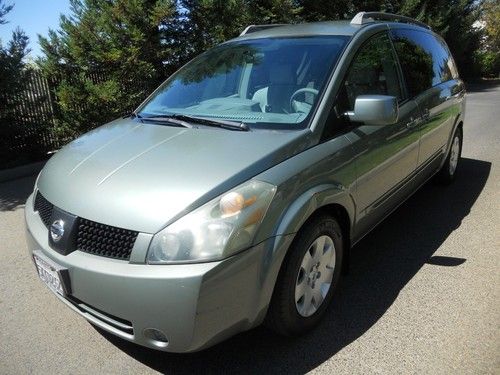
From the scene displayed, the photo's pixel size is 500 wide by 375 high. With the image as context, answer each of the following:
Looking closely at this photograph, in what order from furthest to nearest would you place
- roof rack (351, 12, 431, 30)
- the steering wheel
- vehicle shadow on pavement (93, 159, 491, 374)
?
roof rack (351, 12, 431, 30)
the steering wheel
vehicle shadow on pavement (93, 159, 491, 374)

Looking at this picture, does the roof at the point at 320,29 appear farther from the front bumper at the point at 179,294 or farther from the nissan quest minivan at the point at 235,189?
the front bumper at the point at 179,294

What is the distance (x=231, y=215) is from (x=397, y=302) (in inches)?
61.3

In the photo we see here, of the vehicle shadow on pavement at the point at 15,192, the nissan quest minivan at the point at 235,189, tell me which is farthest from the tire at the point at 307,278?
the vehicle shadow on pavement at the point at 15,192

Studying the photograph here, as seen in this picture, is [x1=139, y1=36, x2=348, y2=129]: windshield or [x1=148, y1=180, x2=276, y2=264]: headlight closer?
[x1=148, y1=180, x2=276, y2=264]: headlight

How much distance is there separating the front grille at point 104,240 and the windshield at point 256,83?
43.0 inches

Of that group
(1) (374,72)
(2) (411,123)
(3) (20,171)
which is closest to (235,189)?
(1) (374,72)

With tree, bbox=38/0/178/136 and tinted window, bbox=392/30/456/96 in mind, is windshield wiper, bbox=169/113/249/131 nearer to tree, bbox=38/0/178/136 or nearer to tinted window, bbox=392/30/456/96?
tinted window, bbox=392/30/456/96

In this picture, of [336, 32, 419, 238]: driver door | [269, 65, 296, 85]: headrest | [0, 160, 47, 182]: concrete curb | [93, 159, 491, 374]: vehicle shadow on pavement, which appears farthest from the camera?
[0, 160, 47, 182]: concrete curb

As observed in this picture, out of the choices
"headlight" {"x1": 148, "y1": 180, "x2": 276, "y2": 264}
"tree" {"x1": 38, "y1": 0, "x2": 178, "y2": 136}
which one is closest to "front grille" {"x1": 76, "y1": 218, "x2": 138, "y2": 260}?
"headlight" {"x1": 148, "y1": 180, "x2": 276, "y2": 264}

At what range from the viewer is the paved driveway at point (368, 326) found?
102 inches

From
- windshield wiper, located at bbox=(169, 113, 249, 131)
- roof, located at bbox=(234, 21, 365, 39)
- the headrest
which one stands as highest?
roof, located at bbox=(234, 21, 365, 39)

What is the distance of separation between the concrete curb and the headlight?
18.6 ft

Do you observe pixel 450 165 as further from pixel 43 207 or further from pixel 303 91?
Result: pixel 43 207

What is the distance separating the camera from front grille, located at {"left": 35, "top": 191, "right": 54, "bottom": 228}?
2635 millimetres
